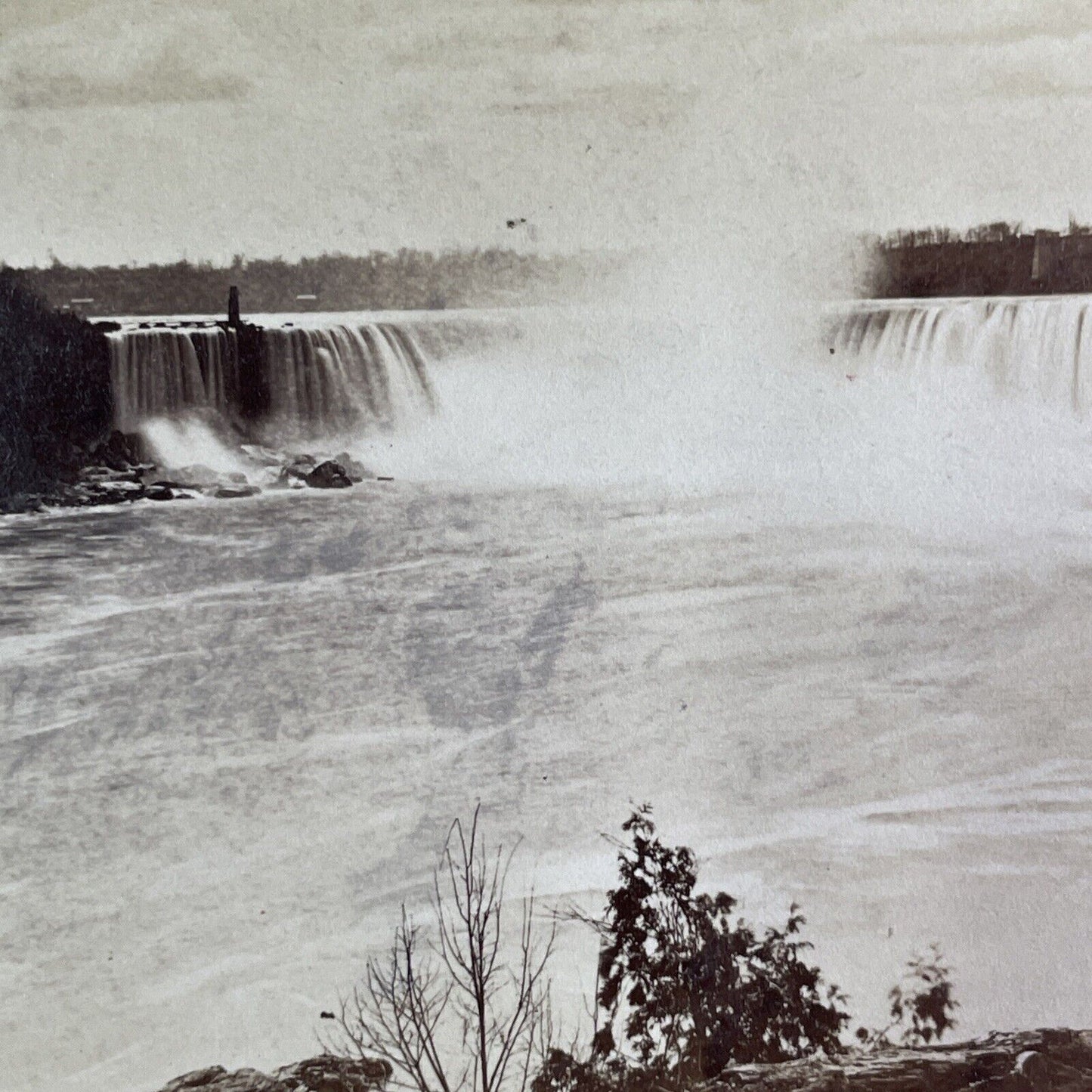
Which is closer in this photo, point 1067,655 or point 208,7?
point 208,7

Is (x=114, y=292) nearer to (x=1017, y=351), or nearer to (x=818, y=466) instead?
(x=818, y=466)

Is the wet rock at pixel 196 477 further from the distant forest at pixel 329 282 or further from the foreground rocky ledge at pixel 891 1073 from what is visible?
the foreground rocky ledge at pixel 891 1073

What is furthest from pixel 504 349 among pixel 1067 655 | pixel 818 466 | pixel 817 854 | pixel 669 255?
pixel 1067 655

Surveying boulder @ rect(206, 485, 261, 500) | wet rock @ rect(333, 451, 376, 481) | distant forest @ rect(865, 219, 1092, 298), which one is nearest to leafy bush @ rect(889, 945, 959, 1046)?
distant forest @ rect(865, 219, 1092, 298)

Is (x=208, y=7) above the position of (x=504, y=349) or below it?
above

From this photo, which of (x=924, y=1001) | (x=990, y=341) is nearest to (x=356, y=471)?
(x=990, y=341)

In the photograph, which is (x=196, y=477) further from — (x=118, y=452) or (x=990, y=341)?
(x=990, y=341)

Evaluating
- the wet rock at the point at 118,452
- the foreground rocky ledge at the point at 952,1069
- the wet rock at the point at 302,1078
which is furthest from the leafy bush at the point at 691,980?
the wet rock at the point at 118,452
